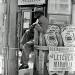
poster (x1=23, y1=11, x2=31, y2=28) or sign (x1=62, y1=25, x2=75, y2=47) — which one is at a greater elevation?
poster (x1=23, y1=11, x2=31, y2=28)

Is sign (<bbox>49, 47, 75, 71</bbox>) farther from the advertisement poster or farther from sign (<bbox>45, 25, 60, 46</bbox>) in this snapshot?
the advertisement poster

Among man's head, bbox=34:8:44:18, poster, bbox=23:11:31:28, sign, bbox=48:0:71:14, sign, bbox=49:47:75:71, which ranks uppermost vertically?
sign, bbox=48:0:71:14

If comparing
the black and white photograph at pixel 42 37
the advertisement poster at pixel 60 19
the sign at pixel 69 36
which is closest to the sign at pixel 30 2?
the black and white photograph at pixel 42 37

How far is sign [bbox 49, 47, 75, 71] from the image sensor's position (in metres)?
1.69

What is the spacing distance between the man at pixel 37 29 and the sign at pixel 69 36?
17 cm

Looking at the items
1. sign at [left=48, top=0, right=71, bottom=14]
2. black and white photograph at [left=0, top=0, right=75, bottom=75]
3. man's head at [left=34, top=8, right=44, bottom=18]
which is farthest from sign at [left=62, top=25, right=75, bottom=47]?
man's head at [left=34, top=8, right=44, bottom=18]

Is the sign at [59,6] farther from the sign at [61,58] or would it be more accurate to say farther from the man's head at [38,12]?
the sign at [61,58]

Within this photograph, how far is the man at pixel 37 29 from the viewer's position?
5.59 ft

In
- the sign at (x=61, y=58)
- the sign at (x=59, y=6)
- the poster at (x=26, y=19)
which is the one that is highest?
the sign at (x=59, y=6)

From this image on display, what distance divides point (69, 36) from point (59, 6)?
10.3 inches

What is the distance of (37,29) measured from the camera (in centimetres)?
172

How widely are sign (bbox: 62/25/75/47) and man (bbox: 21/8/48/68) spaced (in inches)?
6.6

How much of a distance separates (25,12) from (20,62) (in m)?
0.42

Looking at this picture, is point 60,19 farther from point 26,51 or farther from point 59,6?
point 26,51
